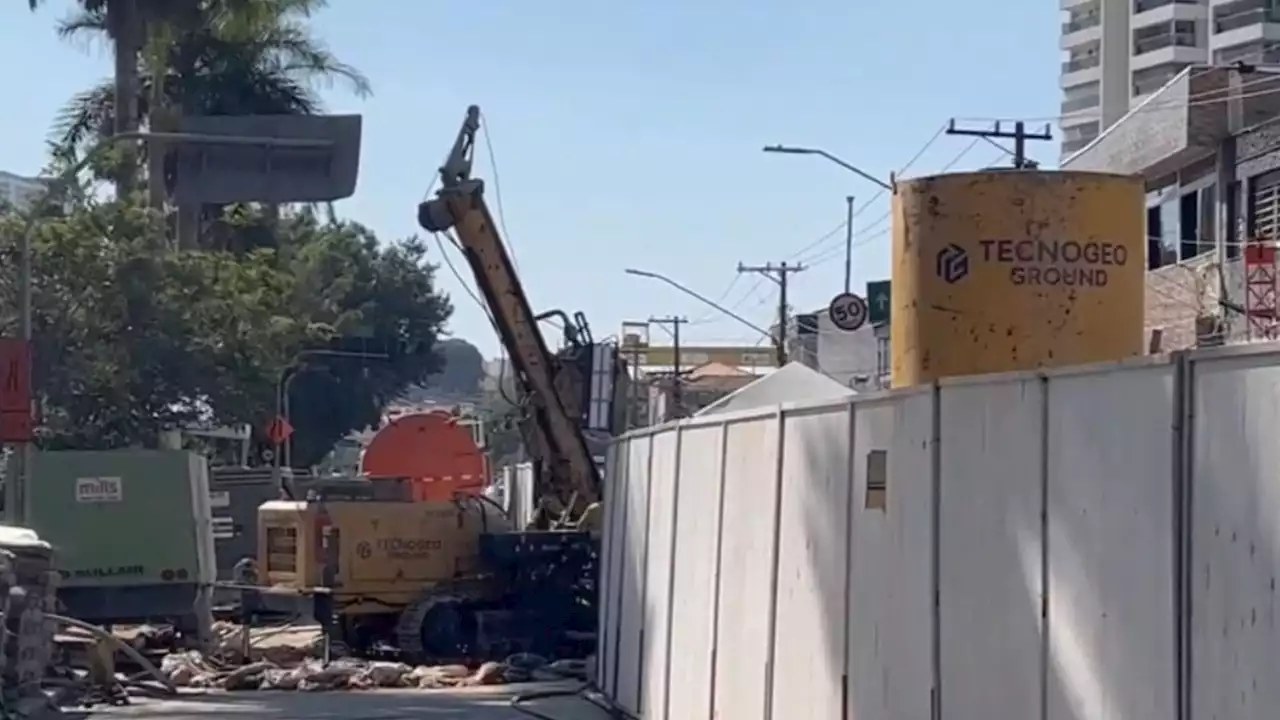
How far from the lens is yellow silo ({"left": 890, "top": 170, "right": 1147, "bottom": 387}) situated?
1070 centimetres

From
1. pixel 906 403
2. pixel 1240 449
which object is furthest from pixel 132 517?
pixel 1240 449

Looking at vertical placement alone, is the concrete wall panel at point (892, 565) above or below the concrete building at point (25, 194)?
below

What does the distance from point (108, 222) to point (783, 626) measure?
101ft

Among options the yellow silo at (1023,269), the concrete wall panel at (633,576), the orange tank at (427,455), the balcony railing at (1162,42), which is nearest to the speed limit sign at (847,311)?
the orange tank at (427,455)

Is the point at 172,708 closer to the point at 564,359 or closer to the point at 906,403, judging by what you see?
the point at 564,359

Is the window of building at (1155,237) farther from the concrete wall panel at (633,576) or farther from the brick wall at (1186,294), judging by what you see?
the concrete wall panel at (633,576)

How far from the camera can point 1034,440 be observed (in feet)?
29.4

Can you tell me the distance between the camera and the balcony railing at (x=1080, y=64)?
120 m

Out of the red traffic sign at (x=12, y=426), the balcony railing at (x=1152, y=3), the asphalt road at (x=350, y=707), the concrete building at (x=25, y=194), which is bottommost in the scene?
the asphalt road at (x=350, y=707)

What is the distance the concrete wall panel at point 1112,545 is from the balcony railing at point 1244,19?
99976 millimetres

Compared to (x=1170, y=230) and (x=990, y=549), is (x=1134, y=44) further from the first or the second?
(x=990, y=549)

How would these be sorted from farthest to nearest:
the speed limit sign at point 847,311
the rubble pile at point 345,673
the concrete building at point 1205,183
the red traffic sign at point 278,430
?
the speed limit sign at point 847,311
the red traffic sign at point 278,430
the concrete building at point 1205,183
the rubble pile at point 345,673

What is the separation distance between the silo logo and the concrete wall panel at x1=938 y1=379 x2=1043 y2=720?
878mm

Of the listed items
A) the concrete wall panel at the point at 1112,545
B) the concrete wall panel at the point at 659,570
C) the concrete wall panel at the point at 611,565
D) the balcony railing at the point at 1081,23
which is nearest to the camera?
the concrete wall panel at the point at 1112,545
